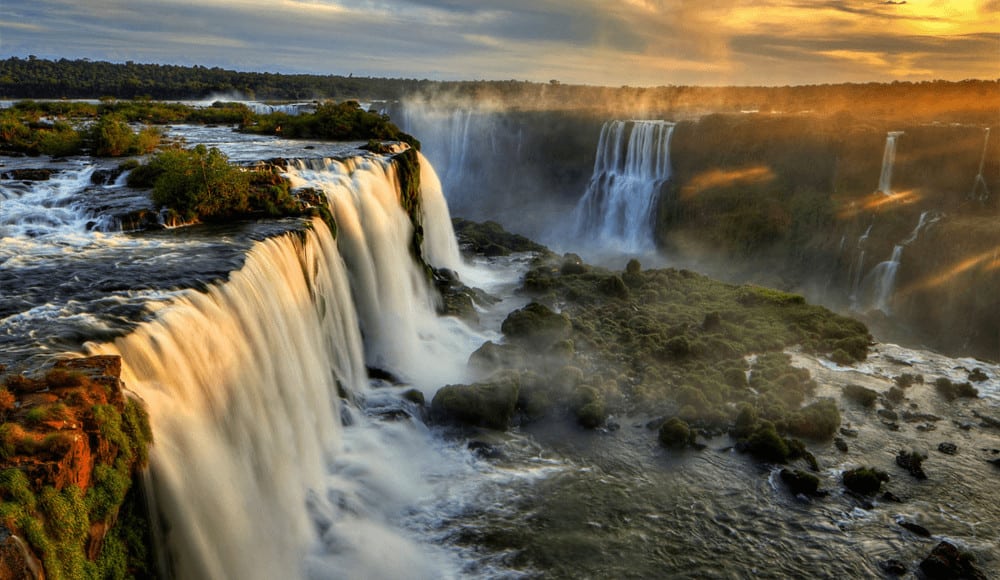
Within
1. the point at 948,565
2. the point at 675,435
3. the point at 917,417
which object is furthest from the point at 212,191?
the point at 917,417

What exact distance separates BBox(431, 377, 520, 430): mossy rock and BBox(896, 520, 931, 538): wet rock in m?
8.10

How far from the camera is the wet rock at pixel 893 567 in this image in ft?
35.2

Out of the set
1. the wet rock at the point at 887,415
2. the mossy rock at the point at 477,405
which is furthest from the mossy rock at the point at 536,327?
the wet rock at the point at 887,415

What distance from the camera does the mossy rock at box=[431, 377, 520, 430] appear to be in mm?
14797

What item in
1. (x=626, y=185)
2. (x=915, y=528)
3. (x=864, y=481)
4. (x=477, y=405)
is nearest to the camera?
(x=915, y=528)

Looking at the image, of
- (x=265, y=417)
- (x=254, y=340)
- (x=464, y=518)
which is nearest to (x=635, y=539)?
(x=464, y=518)

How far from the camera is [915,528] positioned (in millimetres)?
11844

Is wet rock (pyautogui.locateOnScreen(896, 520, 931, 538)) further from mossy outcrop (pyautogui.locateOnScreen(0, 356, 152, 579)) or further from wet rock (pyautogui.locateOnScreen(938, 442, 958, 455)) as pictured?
mossy outcrop (pyautogui.locateOnScreen(0, 356, 152, 579))

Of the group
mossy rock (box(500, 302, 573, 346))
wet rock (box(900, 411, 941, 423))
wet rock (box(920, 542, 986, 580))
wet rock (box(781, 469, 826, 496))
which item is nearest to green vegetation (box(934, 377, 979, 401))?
wet rock (box(900, 411, 941, 423))

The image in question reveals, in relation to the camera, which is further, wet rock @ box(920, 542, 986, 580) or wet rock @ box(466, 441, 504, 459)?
wet rock @ box(466, 441, 504, 459)

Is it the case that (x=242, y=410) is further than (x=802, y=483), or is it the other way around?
(x=802, y=483)

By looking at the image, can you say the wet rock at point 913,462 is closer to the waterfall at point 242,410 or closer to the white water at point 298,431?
the white water at point 298,431

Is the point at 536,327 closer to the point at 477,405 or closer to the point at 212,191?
the point at 477,405

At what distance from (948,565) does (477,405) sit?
364 inches
